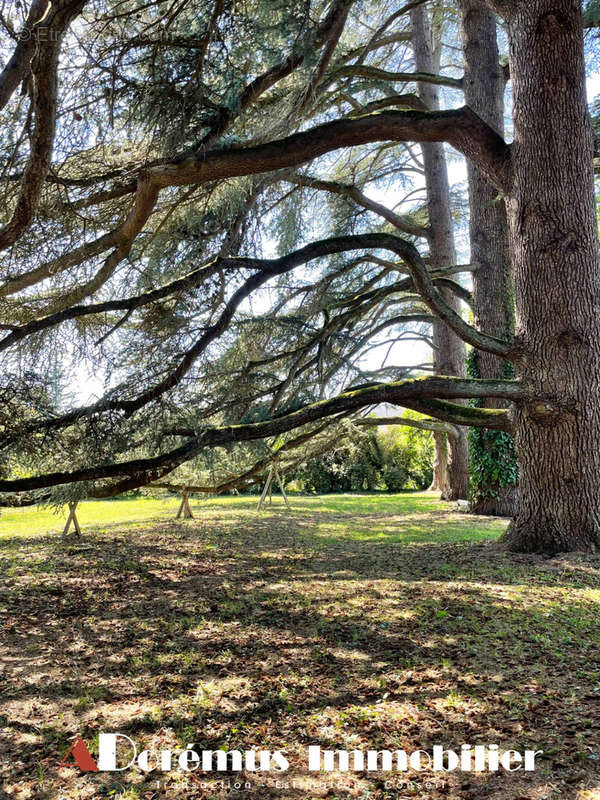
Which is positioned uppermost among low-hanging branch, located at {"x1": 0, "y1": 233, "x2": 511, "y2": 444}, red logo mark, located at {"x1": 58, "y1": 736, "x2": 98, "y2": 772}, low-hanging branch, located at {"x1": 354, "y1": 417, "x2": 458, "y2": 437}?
low-hanging branch, located at {"x1": 0, "y1": 233, "x2": 511, "y2": 444}

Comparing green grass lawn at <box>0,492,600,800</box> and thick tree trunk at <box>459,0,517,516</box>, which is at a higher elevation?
thick tree trunk at <box>459,0,517,516</box>

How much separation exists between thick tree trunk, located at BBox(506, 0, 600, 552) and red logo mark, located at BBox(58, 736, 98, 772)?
14.0ft

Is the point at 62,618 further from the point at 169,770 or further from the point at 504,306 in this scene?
the point at 504,306

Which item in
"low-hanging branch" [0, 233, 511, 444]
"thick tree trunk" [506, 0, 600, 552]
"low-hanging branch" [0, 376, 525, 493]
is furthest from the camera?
"low-hanging branch" [0, 233, 511, 444]

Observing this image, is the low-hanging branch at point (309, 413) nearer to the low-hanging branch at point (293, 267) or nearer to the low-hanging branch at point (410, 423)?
the low-hanging branch at point (293, 267)

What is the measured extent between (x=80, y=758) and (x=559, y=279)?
5009mm

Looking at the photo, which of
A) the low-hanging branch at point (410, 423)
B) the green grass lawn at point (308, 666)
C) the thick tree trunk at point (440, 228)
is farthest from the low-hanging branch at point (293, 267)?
the thick tree trunk at point (440, 228)

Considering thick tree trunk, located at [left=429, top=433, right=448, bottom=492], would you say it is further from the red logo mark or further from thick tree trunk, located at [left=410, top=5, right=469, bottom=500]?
the red logo mark

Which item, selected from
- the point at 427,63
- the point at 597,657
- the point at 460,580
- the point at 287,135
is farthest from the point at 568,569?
the point at 427,63

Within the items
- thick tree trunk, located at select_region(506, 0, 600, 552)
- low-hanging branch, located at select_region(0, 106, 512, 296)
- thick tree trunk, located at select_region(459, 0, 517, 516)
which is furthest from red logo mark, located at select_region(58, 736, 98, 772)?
thick tree trunk, located at select_region(459, 0, 517, 516)

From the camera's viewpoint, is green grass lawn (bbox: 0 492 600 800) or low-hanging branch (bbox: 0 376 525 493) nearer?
green grass lawn (bbox: 0 492 600 800)

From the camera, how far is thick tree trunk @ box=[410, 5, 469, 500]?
35.0 ft

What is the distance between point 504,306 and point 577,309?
390cm

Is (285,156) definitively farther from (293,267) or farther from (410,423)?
(410,423)
